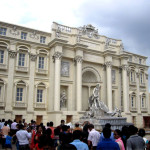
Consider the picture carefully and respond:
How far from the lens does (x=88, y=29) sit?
27578 mm

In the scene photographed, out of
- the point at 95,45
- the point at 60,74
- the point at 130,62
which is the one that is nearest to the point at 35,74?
the point at 60,74

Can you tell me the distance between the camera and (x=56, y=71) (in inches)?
891

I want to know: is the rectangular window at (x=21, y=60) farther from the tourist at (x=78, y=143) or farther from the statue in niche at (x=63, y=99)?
the tourist at (x=78, y=143)

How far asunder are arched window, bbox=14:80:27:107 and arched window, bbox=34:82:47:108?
1.40 meters

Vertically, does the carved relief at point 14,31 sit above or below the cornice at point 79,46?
above

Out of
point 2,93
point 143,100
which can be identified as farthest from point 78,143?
point 143,100

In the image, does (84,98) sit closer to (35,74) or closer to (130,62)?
(35,74)

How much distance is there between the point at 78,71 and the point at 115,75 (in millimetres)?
7707

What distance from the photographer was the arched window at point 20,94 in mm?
21513

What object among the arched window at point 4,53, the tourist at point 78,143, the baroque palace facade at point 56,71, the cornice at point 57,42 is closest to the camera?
the tourist at point 78,143

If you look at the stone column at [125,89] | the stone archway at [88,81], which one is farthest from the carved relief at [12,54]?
the stone column at [125,89]

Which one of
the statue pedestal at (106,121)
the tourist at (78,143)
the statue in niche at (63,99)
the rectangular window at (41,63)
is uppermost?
the rectangular window at (41,63)

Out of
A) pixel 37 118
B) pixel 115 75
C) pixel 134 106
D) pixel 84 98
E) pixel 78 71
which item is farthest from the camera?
pixel 134 106

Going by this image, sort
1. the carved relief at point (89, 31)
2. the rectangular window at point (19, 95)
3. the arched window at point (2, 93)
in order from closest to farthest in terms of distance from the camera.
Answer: the arched window at point (2, 93) → the rectangular window at point (19, 95) → the carved relief at point (89, 31)
